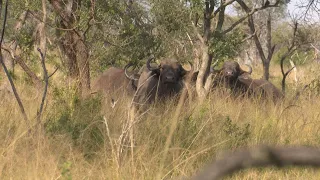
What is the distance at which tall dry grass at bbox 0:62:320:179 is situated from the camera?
11.4 ft

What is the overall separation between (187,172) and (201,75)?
17.8 feet

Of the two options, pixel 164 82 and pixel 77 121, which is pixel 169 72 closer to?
pixel 164 82

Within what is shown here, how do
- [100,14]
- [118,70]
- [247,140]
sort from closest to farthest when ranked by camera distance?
[247,140]
[100,14]
[118,70]

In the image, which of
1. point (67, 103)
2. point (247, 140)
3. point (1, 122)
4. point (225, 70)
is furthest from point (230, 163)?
point (225, 70)

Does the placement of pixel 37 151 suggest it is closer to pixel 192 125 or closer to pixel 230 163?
pixel 192 125

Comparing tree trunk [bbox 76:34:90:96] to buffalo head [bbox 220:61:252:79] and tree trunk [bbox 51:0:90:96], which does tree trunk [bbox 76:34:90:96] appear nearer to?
tree trunk [bbox 51:0:90:96]

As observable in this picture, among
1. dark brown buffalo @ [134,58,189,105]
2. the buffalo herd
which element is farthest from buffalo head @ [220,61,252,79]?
dark brown buffalo @ [134,58,189,105]

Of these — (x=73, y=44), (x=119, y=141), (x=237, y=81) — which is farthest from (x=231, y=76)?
(x=119, y=141)

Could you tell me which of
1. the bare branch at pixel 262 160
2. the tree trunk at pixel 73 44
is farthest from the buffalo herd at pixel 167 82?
the bare branch at pixel 262 160

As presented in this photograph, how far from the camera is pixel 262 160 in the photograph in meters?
0.48

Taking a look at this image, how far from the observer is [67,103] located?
5859 mm

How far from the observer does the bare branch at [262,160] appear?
1.54ft

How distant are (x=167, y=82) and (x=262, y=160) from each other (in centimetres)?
882

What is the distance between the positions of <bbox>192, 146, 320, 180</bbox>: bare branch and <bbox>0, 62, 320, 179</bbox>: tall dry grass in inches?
71.6
